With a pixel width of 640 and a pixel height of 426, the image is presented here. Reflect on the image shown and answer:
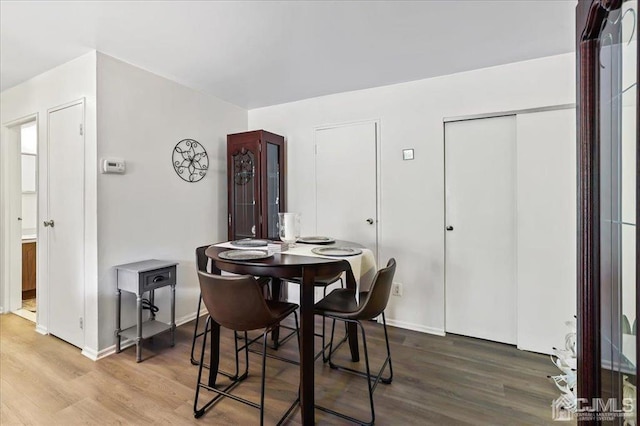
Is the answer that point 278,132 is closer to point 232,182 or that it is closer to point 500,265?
point 232,182

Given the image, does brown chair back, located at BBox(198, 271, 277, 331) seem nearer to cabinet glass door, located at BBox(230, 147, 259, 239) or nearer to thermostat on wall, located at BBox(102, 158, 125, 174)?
thermostat on wall, located at BBox(102, 158, 125, 174)

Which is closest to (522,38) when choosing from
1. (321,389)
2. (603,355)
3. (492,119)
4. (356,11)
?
(492,119)

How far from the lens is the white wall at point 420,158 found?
105 inches

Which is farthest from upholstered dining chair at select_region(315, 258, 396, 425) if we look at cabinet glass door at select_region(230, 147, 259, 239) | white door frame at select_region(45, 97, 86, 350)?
white door frame at select_region(45, 97, 86, 350)

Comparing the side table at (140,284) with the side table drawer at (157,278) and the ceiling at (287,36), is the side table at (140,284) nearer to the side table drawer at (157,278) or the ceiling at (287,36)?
the side table drawer at (157,278)

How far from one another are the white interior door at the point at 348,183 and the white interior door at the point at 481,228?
75cm

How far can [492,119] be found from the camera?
270 cm

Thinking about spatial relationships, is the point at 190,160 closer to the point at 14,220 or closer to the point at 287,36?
the point at 287,36

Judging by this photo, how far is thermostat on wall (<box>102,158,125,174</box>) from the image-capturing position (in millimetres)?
2389

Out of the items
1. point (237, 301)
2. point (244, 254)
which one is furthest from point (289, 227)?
point (237, 301)

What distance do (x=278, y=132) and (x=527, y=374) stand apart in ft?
10.9

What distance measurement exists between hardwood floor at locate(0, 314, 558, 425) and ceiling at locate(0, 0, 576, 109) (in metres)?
2.41

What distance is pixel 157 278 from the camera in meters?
2.50

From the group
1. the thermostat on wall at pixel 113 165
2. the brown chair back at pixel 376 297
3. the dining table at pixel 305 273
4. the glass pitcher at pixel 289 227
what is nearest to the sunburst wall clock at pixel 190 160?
the thermostat on wall at pixel 113 165
